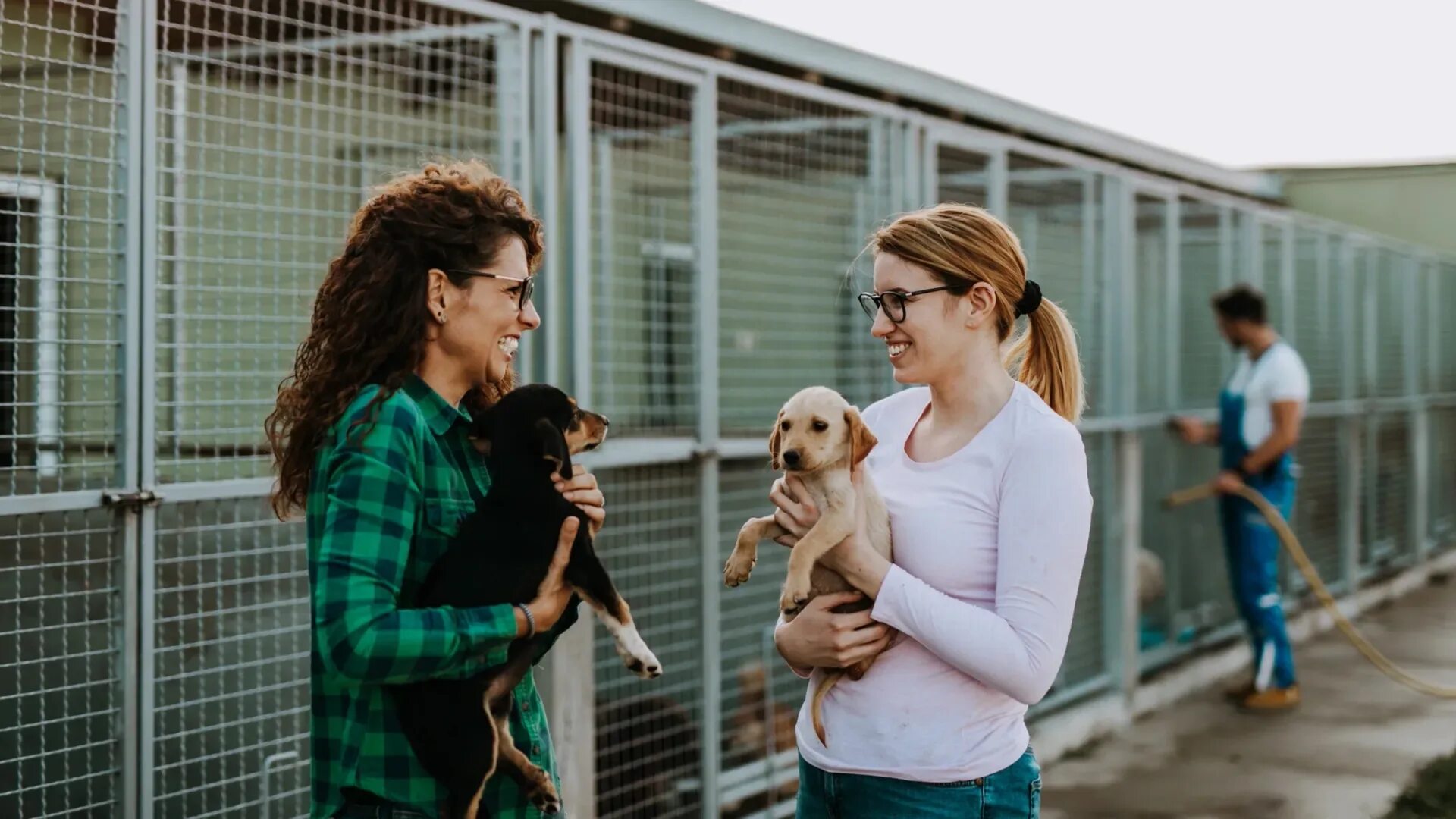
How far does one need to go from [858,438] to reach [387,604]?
0.97 m

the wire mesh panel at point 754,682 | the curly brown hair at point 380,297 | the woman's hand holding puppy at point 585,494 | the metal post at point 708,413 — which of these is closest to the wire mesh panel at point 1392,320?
the wire mesh panel at point 754,682

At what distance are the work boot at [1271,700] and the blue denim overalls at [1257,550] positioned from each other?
0.04 m

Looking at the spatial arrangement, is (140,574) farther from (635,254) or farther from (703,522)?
(635,254)

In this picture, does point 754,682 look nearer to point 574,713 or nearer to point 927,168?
point 574,713

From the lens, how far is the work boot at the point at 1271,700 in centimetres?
729

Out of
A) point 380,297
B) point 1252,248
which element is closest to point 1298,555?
point 1252,248

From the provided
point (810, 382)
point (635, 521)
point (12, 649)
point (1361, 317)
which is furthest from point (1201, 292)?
point (12, 649)

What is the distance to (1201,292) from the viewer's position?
31.9 feet

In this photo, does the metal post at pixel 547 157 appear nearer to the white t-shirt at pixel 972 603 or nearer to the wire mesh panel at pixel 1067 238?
the white t-shirt at pixel 972 603

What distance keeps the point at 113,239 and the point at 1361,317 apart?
1101cm

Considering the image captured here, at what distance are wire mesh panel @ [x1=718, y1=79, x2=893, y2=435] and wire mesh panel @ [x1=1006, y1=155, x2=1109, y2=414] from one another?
772 millimetres

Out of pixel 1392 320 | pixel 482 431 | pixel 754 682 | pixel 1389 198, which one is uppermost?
pixel 1389 198

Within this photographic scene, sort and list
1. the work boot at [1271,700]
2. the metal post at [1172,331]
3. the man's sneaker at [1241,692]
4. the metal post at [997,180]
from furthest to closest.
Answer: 1. the metal post at [1172,331]
2. the man's sneaker at [1241,692]
3. the work boot at [1271,700]
4. the metal post at [997,180]

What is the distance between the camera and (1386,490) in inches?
458
